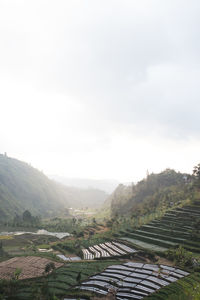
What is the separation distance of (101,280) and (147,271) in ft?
24.6

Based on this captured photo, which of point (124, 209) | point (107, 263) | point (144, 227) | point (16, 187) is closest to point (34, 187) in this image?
point (16, 187)

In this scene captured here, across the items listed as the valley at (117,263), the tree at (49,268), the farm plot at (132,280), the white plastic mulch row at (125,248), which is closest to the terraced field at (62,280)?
the valley at (117,263)

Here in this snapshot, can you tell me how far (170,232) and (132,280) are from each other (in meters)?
25.5

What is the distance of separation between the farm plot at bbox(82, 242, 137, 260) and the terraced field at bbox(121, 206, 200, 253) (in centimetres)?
379

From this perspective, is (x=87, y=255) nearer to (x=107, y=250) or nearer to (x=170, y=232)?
(x=107, y=250)

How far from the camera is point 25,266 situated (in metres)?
35.8

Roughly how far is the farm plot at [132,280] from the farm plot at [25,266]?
882cm

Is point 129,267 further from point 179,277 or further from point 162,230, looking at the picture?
point 162,230

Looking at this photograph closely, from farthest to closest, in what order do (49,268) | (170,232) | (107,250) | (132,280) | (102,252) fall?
(170,232), (107,250), (102,252), (49,268), (132,280)

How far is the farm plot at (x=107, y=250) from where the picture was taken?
43.5 m

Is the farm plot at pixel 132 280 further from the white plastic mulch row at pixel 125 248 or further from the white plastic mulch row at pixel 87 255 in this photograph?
the white plastic mulch row at pixel 87 255

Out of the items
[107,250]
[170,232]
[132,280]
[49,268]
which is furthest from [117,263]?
[170,232]

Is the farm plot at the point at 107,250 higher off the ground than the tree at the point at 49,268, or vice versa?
the tree at the point at 49,268

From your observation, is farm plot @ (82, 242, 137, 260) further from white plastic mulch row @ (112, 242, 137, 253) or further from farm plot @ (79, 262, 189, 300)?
farm plot @ (79, 262, 189, 300)
